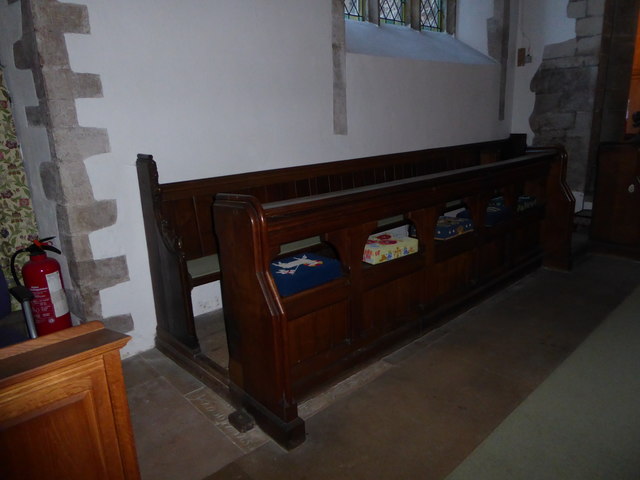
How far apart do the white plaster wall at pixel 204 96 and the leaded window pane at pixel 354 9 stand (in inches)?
33.8

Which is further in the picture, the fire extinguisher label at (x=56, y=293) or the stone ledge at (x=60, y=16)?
the fire extinguisher label at (x=56, y=293)

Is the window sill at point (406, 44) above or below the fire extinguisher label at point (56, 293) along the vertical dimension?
above

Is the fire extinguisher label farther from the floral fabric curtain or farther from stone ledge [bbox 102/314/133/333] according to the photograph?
the floral fabric curtain

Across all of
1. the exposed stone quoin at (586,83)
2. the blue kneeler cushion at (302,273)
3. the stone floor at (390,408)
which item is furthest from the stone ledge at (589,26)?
the blue kneeler cushion at (302,273)

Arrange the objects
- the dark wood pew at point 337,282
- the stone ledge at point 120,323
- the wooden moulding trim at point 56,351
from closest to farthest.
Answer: the wooden moulding trim at point 56,351, the dark wood pew at point 337,282, the stone ledge at point 120,323

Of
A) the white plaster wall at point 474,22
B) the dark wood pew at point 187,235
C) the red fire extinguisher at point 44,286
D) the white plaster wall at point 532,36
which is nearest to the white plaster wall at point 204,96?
the dark wood pew at point 187,235

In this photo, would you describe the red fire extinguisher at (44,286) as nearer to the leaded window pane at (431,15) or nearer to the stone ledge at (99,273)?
the stone ledge at (99,273)

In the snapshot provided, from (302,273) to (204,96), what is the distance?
4.98 ft

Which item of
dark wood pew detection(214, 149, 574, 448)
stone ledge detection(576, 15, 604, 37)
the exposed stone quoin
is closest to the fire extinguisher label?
dark wood pew detection(214, 149, 574, 448)

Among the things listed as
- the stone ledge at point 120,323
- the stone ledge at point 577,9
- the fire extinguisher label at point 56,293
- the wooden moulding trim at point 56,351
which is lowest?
the stone ledge at point 120,323

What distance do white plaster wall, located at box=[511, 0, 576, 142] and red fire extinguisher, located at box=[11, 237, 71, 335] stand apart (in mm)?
5310

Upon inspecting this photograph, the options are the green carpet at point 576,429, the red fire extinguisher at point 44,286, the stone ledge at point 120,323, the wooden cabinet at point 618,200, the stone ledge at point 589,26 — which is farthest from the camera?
the stone ledge at point 589,26

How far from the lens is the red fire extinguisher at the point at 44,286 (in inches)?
101

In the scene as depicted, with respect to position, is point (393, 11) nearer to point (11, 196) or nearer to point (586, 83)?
point (586, 83)
